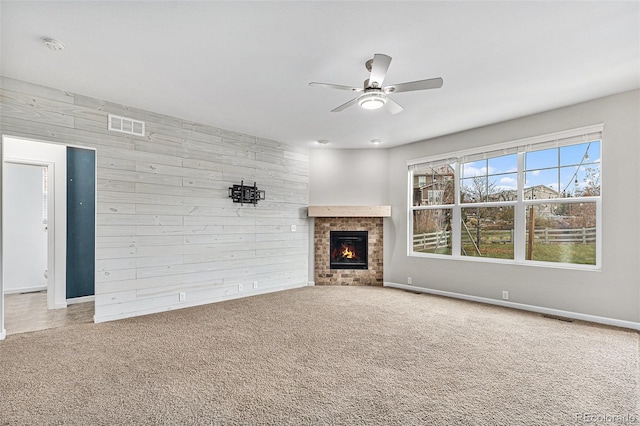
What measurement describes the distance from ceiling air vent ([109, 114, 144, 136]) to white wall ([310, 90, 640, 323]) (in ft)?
14.4

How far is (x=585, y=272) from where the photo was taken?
13.3 ft

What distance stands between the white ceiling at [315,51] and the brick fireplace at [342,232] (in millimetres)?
2547

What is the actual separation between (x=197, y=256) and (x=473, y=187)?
4.39 metres

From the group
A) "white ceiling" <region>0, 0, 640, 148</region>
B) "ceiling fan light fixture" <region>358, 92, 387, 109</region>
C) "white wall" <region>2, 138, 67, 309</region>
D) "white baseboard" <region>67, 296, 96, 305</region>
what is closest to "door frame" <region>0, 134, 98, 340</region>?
"white wall" <region>2, 138, 67, 309</region>

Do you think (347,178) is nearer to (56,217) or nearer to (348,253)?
(348,253)

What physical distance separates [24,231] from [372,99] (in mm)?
6595

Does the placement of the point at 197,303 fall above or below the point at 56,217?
below

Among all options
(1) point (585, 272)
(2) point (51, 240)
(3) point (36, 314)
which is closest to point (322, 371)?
(1) point (585, 272)

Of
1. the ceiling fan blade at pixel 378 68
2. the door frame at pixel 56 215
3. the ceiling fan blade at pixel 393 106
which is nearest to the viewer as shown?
the ceiling fan blade at pixel 378 68

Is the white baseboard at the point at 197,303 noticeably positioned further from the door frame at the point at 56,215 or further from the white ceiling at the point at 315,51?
the white ceiling at the point at 315,51

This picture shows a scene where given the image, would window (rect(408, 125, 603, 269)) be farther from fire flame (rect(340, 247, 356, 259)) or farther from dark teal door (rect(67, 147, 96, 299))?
dark teal door (rect(67, 147, 96, 299))

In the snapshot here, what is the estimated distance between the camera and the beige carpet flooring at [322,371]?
210 cm

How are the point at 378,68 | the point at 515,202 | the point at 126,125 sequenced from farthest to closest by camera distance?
the point at 515,202 → the point at 126,125 → the point at 378,68

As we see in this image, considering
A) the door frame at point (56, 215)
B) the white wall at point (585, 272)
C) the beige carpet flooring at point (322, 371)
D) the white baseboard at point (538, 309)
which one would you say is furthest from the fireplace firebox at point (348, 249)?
the door frame at point (56, 215)
